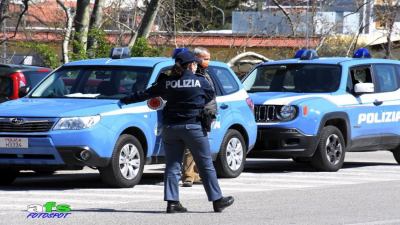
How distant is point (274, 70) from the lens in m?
16.5

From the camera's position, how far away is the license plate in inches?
477

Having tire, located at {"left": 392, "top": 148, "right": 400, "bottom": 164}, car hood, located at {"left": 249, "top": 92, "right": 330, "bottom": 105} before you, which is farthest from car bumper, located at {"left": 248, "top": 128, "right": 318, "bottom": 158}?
tire, located at {"left": 392, "top": 148, "right": 400, "bottom": 164}

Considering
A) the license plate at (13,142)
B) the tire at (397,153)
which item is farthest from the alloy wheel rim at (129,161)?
the tire at (397,153)

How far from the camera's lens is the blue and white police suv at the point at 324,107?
15.1 m

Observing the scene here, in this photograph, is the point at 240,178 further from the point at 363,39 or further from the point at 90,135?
the point at 363,39

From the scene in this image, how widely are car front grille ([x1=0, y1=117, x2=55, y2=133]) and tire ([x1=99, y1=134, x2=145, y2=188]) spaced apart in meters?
0.85

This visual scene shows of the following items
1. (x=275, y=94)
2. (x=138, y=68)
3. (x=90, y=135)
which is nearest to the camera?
(x=90, y=135)

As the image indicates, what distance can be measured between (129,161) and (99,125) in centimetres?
71

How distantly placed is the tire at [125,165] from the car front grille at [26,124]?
0.85 m

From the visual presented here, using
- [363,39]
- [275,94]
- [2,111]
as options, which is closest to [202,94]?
[2,111]

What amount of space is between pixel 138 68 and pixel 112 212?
3.33 metres

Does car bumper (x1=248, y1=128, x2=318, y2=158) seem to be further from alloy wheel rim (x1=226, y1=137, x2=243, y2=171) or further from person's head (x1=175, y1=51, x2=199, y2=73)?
person's head (x1=175, y1=51, x2=199, y2=73)

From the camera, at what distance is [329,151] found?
15.5 meters

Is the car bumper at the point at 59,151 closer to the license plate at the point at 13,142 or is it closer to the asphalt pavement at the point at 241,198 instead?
the license plate at the point at 13,142
